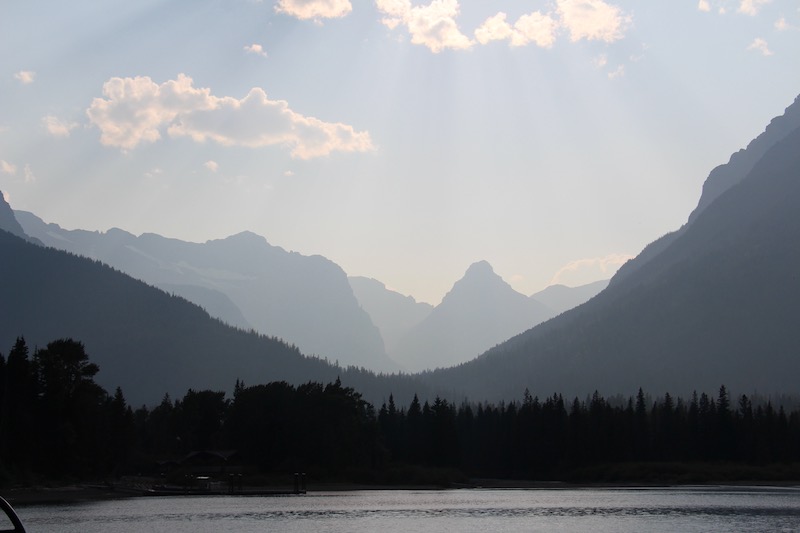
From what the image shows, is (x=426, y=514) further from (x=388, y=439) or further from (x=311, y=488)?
(x=388, y=439)

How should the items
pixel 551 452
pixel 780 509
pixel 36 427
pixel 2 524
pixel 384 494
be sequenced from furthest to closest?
pixel 551 452
pixel 384 494
pixel 36 427
pixel 780 509
pixel 2 524

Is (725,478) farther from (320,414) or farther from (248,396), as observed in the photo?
(248,396)

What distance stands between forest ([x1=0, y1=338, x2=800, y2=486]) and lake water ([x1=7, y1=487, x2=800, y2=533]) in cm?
2105

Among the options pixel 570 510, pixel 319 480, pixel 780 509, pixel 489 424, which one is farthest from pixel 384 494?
pixel 489 424

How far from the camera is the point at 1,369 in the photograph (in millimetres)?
118938

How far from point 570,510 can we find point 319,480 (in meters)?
59.7

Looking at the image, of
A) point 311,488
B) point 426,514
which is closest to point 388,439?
point 311,488

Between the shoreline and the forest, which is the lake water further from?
the forest

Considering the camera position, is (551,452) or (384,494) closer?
(384,494)

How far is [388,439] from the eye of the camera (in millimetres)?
184500

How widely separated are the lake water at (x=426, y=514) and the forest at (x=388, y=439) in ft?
69.1

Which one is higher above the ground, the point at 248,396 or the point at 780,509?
the point at 248,396

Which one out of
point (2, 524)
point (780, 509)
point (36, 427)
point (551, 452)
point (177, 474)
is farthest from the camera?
point (551, 452)

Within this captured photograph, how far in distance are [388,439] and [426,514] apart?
3721 inches
